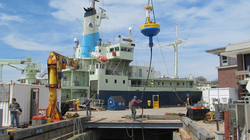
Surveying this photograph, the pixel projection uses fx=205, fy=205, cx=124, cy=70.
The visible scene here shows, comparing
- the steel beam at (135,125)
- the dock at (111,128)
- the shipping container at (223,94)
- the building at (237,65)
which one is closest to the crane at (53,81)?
the dock at (111,128)

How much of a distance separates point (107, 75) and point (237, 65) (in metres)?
14.2

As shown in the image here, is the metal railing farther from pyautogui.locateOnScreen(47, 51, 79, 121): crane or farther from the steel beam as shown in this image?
pyautogui.locateOnScreen(47, 51, 79, 121): crane

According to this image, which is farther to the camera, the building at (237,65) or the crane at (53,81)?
the building at (237,65)

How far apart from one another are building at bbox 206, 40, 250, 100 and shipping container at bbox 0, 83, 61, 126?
51.4 feet

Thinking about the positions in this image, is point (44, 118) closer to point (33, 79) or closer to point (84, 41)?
point (84, 41)

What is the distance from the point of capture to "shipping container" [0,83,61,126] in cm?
980

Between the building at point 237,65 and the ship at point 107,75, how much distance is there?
7949 millimetres

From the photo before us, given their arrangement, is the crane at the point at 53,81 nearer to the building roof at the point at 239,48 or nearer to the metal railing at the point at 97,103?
the metal railing at the point at 97,103

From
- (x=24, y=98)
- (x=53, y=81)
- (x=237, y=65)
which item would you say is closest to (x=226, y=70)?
(x=237, y=65)

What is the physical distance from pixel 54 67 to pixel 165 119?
806 cm

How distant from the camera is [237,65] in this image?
62.1 ft

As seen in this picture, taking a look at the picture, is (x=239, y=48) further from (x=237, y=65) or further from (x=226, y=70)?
(x=226, y=70)

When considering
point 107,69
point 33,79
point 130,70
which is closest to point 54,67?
point 107,69

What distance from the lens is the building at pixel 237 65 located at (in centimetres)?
1802
